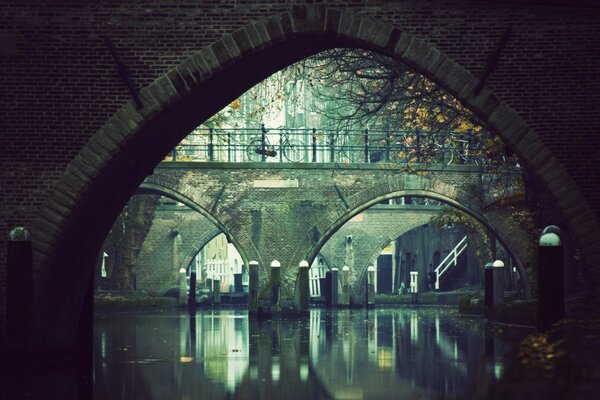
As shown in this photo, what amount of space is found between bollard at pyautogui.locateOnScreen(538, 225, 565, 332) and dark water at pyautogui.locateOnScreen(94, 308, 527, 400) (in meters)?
0.71

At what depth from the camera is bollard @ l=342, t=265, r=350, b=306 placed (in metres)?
42.0

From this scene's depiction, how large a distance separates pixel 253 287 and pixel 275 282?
1.30 meters

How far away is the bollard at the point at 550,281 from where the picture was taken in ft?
34.9

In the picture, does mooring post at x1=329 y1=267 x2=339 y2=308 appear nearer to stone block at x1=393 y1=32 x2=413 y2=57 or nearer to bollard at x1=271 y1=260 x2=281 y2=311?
bollard at x1=271 y1=260 x2=281 y2=311

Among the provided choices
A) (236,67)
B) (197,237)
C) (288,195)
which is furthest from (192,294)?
(236,67)

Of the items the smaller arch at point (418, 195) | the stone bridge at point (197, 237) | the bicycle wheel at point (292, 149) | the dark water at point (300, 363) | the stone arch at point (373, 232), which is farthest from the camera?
the stone arch at point (373, 232)

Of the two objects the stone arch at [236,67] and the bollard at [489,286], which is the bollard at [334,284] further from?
the stone arch at [236,67]

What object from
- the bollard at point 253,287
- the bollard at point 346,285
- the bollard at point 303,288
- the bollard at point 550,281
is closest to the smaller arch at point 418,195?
the bollard at point 303,288

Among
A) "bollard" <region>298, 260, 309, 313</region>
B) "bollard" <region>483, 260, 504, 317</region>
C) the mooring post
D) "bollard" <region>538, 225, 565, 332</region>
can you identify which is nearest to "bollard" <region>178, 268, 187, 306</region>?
the mooring post

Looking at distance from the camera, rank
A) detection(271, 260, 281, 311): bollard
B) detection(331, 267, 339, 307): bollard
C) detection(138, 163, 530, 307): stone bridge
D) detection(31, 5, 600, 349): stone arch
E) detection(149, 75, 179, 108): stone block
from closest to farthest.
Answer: detection(31, 5, 600, 349): stone arch < detection(149, 75, 179, 108): stone block < detection(271, 260, 281, 311): bollard < detection(138, 163, 530, 307): stone bridge < detection(331, 267, 339, 307): bollard

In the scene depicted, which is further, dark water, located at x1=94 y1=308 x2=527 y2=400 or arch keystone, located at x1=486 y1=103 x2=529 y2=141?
arch keystone, located at x1=486 y1=103 x2=529 y2=141

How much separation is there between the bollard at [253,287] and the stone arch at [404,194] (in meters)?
1.44

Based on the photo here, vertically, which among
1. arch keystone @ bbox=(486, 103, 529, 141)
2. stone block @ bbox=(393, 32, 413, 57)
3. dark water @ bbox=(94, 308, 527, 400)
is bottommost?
A: dark water @ bbox=(94, 308, 527, 400)

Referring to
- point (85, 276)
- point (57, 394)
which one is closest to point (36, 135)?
point (85, 276)
